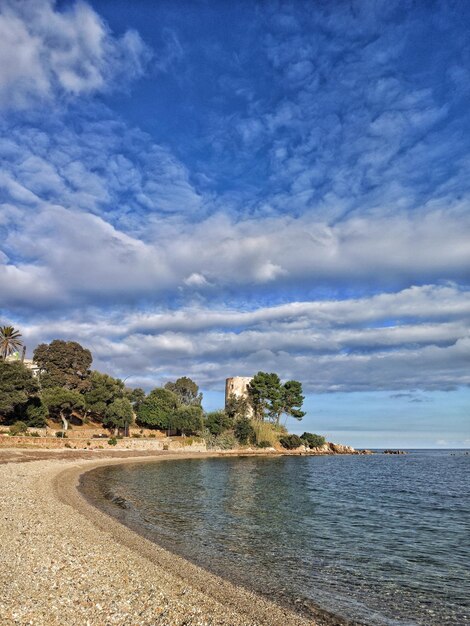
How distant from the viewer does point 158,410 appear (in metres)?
101

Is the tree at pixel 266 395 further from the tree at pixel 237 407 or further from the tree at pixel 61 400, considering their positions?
the tree at pixel 61 400

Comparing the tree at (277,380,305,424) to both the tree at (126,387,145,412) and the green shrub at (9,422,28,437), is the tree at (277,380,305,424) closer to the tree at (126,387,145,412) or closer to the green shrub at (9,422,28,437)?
the tree at (126,387,145,412)

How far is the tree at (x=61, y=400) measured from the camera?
7850 centimetres

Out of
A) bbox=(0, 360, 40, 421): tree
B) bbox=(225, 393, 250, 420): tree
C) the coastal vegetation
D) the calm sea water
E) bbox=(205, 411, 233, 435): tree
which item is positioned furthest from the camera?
bbox=(225, 393, 250, 420): tree

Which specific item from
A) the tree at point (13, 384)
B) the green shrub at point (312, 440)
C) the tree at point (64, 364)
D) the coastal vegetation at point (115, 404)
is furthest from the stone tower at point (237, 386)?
the tree at point (13, 384)

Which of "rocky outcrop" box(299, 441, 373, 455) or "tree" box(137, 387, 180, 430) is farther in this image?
"rocky outcrop" box(299, 441, 373, 455)

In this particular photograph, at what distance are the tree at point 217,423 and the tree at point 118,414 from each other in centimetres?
2307

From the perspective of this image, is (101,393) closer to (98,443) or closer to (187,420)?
(98,443)

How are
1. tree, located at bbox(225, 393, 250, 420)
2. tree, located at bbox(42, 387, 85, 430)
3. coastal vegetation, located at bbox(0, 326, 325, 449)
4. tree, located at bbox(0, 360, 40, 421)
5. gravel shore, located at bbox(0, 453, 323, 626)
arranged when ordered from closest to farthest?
gravel shore, located at bbox(0, 453, 323, 626) < tree, located at bbox(0, 360, 40, 421) < coastal vegetation, located at bbox(0, 326, 325, 449) < tree, located at bbox(42, 387, 85, 430) < tree, located at bbox(225, 393, 250, 420)

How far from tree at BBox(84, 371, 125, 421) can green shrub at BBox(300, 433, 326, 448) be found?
59779 mm

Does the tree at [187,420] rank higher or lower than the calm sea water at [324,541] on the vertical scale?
higher

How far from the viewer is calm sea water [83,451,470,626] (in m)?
12.9

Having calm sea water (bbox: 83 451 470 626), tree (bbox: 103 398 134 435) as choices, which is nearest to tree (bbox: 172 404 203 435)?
tree (bbox: 103 398 134 435)

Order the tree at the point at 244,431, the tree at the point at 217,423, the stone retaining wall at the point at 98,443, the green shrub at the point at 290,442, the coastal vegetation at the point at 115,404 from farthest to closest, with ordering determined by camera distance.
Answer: the green shrub at the point at 290,442 < the tree at the point at 244,431 < the tree at the point at 217,423 < the coastal vegetation at the point at 115,404 < the stone retaining wall at the point at 98,443
